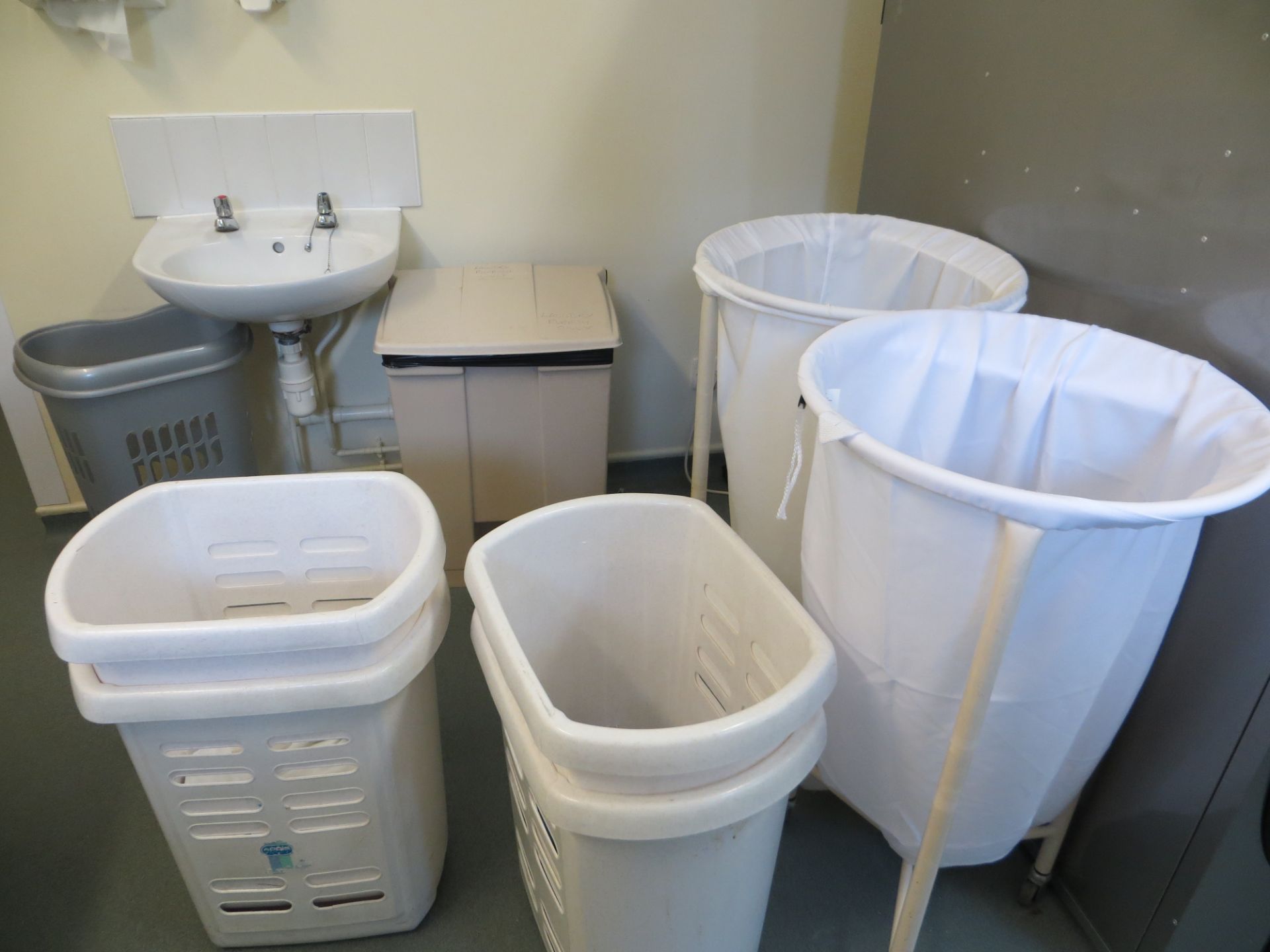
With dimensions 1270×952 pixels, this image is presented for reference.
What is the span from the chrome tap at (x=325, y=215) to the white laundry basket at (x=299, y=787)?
1.05 metres

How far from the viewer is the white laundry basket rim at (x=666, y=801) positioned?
779 mm

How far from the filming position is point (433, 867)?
117 centimetres

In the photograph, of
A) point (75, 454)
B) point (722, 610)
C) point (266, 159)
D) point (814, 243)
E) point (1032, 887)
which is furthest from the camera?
point (266, 159)

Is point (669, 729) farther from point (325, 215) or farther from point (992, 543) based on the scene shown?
point (325, 215)

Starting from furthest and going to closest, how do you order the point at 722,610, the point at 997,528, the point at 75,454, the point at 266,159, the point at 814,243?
the point at 266,159 → the point at 75,454 → the point at 814,243 → the point at 722,610 → the point at 997,528

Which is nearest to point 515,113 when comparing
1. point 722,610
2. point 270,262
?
point 270,262

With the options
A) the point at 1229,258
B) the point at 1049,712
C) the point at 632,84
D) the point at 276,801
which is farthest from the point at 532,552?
the point at 632,84

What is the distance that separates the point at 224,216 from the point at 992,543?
161cm

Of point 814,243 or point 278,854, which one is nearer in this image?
point 278,854

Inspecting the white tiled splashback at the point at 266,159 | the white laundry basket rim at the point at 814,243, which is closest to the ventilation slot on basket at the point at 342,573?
the white laundry basket rim at the point at 814,243

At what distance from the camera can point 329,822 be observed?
103 cm

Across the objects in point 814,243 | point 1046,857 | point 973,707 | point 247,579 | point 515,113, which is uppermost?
point 515,113

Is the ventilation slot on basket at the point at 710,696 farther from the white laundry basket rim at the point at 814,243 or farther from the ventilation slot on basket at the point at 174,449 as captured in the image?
the ventilation slot on basket at the point at 174,449

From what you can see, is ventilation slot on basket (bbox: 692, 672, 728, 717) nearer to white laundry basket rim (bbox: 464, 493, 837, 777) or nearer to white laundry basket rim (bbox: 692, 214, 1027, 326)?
white laundry basket rim (bbox: 464, 493, 837, 777)
